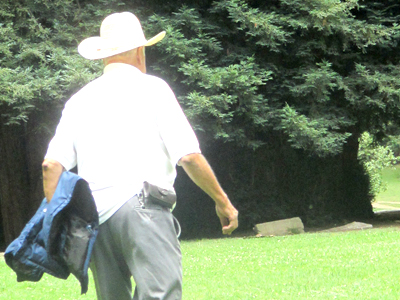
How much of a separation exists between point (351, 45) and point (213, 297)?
29.9ft

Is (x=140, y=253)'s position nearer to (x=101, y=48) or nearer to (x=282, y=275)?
(x=101, y=48)

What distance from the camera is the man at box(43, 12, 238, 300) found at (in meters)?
2.89

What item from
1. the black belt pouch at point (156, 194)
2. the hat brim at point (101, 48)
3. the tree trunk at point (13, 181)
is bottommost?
the tree trunk at point (13, 181)

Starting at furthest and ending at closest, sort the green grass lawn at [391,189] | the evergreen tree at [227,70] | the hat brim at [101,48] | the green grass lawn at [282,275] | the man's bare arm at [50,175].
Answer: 1. the green grass lawn at [391,189]
2. the evergreen tree at [227,70]
3. the green grass lawn at [282,275]
4. the hat brim at [101,48]
5. the man's bare arm at [50,175]

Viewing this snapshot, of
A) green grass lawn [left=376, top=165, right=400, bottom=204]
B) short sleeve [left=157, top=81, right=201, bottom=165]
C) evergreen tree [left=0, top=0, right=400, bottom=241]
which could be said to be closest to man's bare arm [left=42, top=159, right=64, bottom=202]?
short sleeve [left=157, top=81, right=201, bottom=165]

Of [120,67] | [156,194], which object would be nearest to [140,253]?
[156,194]

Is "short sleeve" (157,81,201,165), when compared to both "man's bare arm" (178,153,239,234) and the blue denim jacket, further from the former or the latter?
the blue denim jacket

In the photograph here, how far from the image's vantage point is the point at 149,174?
2.95 meters

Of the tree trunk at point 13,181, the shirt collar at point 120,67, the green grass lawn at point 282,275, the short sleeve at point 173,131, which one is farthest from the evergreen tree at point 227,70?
the short sleeve at point 173,131

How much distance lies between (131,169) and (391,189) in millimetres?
42252

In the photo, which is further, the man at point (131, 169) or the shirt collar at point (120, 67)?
the shirt collar at point (120, 67)

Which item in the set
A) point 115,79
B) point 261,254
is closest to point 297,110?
point 261,254

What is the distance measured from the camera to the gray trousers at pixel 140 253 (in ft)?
9.40

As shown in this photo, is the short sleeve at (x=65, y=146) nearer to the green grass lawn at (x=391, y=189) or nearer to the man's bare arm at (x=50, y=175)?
the man's bare arm at (x=50, y=175)
